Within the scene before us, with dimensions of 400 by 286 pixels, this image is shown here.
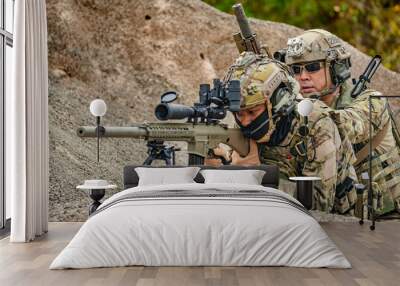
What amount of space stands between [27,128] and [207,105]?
191 cm

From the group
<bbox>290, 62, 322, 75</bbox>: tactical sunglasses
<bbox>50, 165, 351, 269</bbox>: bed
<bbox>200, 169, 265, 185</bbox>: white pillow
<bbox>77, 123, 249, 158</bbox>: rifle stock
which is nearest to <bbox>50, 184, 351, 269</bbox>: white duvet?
<bbox>50, 165, 351, 269</bbox>: bed

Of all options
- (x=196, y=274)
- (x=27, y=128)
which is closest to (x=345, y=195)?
(x=196, y=274)

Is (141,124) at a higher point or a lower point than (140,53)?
lower

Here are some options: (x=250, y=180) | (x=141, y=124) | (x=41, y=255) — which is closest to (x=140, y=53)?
(x=141, y=124)

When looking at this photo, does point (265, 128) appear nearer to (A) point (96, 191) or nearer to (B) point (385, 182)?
(B) point (385, 182)

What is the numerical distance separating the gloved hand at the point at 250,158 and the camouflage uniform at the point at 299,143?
0.05 meters

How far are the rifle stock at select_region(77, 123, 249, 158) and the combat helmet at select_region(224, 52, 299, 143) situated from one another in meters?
0.22

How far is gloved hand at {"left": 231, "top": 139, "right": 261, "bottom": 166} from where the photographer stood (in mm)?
6094

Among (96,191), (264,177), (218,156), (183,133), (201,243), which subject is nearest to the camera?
(201,243)

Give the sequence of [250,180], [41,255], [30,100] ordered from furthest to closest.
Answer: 1. [250,180]
2. [30,100]
3. [41,255]

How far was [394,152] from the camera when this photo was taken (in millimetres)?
6188

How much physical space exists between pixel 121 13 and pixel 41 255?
3.02 m

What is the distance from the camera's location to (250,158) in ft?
20.0

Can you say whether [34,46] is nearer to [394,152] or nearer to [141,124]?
[141,124]
